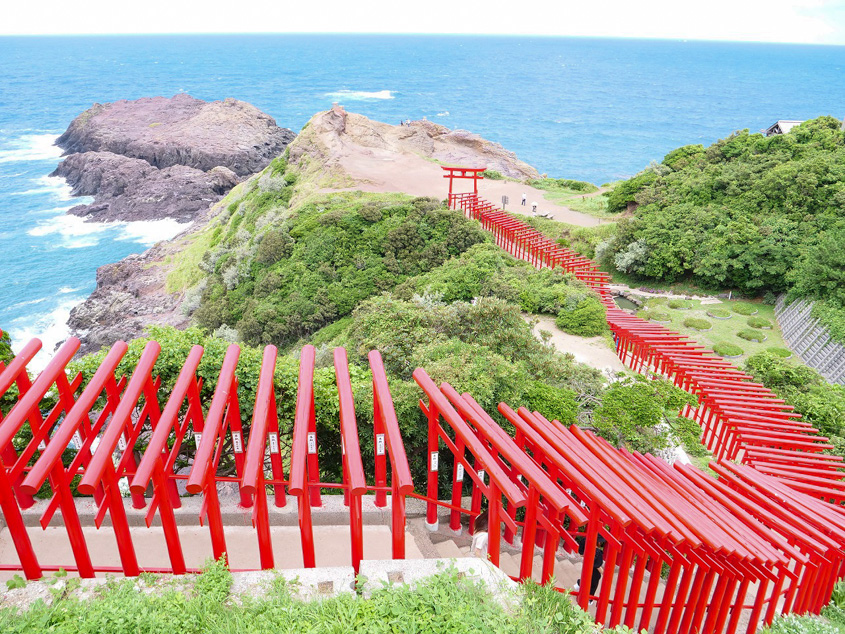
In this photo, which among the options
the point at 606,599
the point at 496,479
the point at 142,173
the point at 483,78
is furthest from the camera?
the point at 483,78

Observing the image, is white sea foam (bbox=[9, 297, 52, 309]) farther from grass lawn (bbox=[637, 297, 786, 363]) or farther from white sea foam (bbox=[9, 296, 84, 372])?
grass lawn (bbox=[637, 297, 786, 363])

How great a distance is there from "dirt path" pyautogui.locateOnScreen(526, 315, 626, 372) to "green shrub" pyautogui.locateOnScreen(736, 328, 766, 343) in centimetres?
645

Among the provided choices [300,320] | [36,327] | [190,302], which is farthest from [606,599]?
[36,327]

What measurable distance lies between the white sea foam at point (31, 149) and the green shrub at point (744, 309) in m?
81.2

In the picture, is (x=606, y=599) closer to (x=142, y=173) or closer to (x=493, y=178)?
(x=493, y=178)

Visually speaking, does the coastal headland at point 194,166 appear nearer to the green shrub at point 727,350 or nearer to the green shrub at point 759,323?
the green shrub at point 759,323

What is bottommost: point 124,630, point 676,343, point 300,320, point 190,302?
point 190,302

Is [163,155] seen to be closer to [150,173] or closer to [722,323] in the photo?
[150,173]

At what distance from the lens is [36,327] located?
38.7 meters

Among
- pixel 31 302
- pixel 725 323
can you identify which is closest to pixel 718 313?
pixel 725 323

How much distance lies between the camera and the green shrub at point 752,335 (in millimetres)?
23078

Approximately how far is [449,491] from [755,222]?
24.4 meters

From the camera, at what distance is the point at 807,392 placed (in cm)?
1717

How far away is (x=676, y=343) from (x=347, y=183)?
24.1 meters
